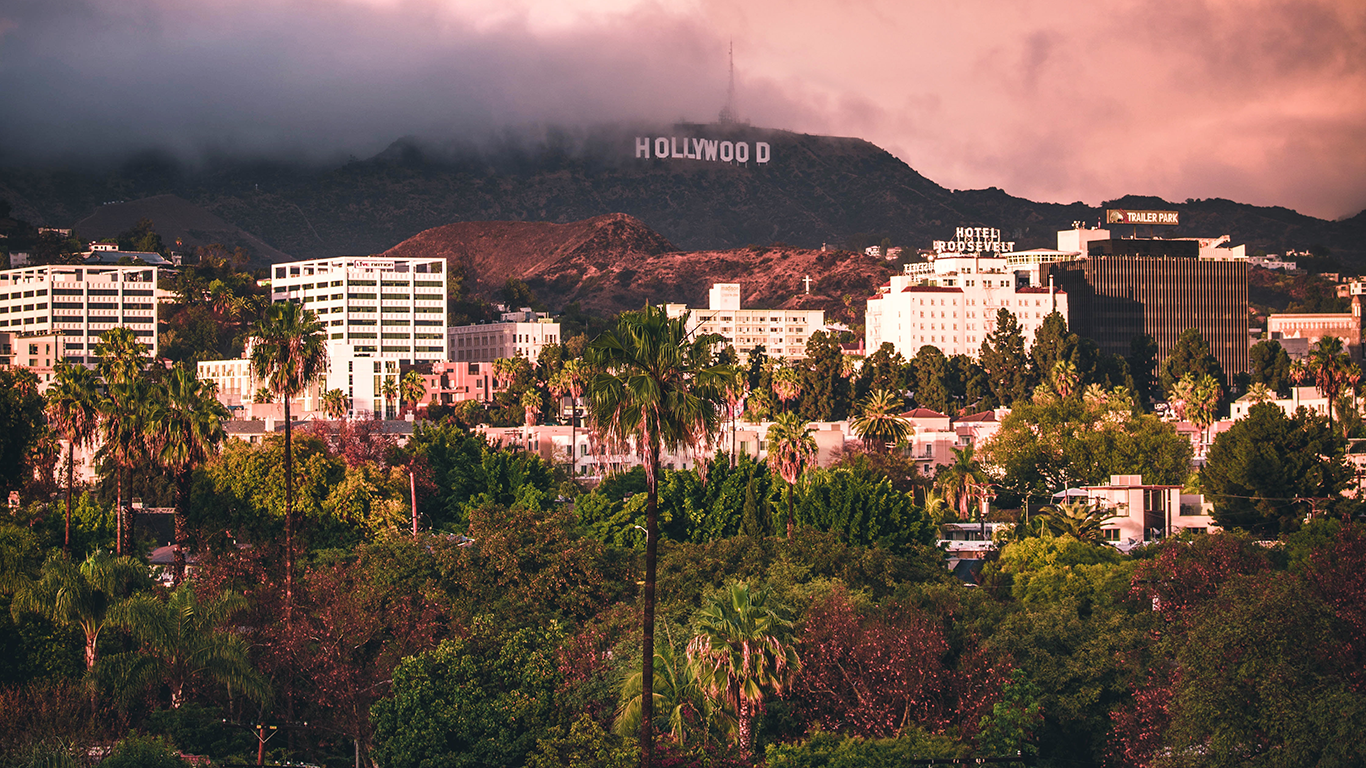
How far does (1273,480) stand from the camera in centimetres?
10631

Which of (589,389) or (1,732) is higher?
(589,389)

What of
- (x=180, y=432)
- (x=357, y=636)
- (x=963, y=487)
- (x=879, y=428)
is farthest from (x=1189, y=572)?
(x=879, y=428)

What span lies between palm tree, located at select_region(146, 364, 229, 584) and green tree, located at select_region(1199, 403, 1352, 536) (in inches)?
2569

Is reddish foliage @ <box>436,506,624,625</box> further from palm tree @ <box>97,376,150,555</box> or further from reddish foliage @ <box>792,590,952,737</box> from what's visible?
reddish foliage @ <box>792,590,952,737</box>

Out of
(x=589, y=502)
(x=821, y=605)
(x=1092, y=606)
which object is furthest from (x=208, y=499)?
(x=1092, y=606)

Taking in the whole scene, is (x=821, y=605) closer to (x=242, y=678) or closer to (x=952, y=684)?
(x=952, y=684)

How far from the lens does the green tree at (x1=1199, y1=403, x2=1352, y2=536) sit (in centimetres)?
10556

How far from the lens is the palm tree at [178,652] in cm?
5923

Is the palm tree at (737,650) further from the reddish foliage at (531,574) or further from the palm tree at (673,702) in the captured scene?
the reddish foliage at (531,574)

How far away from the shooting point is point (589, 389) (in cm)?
4612

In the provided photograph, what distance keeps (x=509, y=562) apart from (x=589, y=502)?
30205mm

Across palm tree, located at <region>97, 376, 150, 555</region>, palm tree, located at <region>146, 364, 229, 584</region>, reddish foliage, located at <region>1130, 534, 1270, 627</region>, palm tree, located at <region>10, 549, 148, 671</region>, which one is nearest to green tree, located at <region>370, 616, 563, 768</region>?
palm tree, located at <region>10, 549, 148, 671</region>

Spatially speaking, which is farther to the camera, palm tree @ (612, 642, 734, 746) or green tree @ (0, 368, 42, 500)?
green tree @ (0, 368, 42, 500)

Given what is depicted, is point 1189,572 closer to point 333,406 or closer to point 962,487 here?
point 962,487
